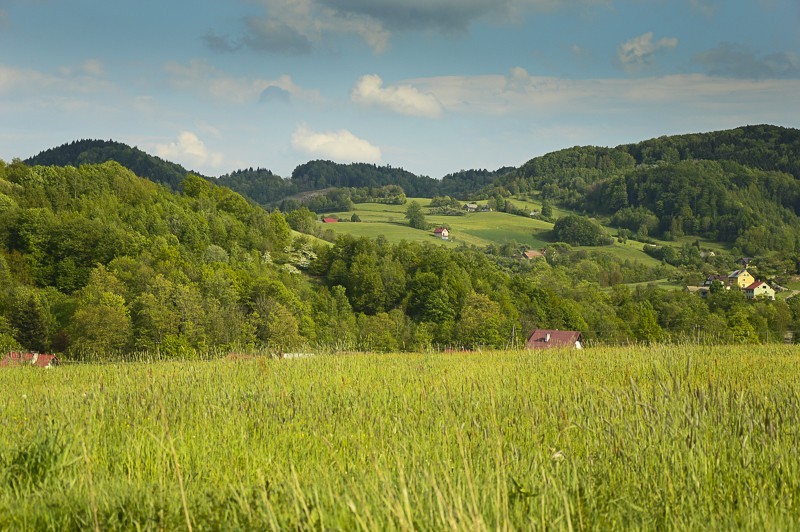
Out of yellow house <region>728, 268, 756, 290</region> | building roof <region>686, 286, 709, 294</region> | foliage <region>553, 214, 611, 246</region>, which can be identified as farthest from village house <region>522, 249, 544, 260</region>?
yellow house <region>728, 268, 756, 290</region>

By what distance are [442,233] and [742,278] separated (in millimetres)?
67044

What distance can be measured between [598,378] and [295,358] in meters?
5.80

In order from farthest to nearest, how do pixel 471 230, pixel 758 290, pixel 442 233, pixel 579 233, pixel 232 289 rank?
pixel 471 230, pixel 579 233, pixel 442 233, pixel 758 290, pixel 232 289

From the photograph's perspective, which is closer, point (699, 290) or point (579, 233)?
point (699, 290)

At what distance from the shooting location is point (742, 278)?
5098 inches

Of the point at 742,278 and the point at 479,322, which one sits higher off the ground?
the point at 479,322

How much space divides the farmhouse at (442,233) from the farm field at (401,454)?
496 ft

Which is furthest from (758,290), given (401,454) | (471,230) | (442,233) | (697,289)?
(401,454)

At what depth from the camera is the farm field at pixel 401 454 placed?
3.40 metres

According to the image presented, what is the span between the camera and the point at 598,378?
28.2 feet

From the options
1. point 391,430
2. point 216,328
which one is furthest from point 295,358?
point 216,328

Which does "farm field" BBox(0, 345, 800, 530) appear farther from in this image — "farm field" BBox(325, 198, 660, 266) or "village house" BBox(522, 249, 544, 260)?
"village house" BBox(522, 249, 544, 260)

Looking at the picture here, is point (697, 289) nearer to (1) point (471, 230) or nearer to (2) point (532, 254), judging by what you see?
(2) point (532, 254)

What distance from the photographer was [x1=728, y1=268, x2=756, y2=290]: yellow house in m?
127
